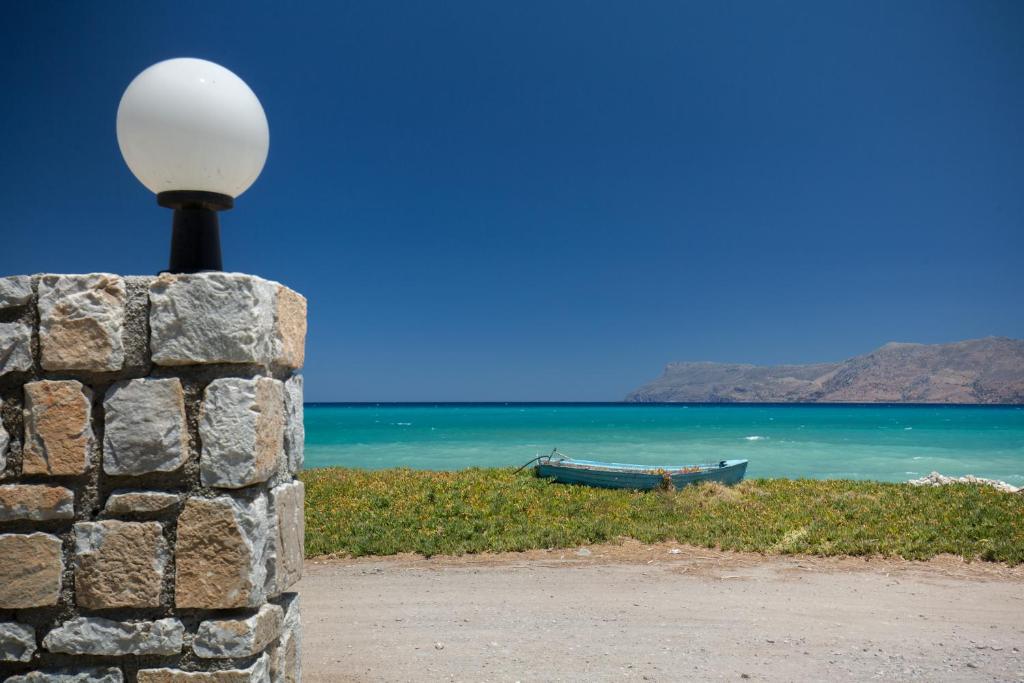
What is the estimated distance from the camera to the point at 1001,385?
151375 millimetres

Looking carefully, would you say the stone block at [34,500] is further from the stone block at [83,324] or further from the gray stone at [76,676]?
the gray stone at [76,676]

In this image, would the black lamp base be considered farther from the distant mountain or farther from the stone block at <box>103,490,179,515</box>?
the distant mountain

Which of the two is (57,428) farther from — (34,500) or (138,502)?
(138,502)

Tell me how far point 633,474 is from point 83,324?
1170 centimetres

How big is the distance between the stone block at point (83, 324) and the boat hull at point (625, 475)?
38.0ft

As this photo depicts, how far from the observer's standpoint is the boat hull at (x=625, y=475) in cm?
1300

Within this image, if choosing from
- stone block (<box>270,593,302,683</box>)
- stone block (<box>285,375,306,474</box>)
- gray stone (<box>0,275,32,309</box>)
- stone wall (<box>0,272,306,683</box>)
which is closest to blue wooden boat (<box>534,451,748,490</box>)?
stone block (<box>270,593,302,683</box>)

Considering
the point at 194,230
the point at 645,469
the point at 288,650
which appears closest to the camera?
the point at 194,230

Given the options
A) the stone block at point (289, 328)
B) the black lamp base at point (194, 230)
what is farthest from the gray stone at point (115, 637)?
the black lamp base at point (194, 230)

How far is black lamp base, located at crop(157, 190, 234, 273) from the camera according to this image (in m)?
2.73

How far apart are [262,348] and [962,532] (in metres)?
10.4

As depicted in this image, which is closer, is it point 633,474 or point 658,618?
A: point 658,618

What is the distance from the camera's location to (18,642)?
2.51 metres

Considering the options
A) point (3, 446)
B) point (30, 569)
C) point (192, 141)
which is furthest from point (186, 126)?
point (30, 569)
